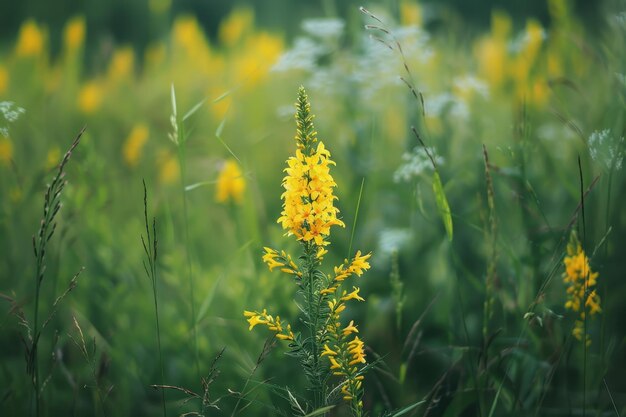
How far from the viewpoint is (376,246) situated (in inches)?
88.2

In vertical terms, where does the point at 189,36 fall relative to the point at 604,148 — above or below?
below

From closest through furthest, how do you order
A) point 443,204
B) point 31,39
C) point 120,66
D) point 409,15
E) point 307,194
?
1. point 307,194
2. point 443,204
3. point 409,15
4. point 31,39
5. point 120,66

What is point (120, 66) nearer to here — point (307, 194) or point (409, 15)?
point (409, 15)

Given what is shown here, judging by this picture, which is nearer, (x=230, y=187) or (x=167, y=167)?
(x=230, y=187)

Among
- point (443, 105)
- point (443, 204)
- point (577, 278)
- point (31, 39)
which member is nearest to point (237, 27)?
point (31, 39)

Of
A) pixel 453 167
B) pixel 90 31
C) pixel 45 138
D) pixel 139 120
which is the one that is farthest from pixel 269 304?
pixel 90 31

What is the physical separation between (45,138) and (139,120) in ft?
2.91

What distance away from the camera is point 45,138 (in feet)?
9.73

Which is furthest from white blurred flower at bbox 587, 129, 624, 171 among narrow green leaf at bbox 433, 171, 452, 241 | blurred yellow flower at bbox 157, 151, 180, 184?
blurred yellow flower at bbox 157, 151, 180, 184

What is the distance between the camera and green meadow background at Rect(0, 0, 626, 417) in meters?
1.37

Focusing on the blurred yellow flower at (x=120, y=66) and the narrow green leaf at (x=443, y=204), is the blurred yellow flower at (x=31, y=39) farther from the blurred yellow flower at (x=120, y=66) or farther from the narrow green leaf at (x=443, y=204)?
the narrow green leaf at (x=443, y=204)

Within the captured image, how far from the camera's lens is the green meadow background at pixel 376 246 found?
1371 mm

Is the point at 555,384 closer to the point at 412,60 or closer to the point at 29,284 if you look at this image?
the point at 412,60

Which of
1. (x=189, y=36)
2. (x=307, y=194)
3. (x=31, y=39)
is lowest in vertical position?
(x=189, y=36)
